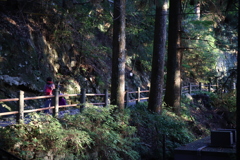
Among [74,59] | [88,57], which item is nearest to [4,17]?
[74,59]

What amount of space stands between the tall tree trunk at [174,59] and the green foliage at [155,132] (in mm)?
2187

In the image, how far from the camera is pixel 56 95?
10.8m

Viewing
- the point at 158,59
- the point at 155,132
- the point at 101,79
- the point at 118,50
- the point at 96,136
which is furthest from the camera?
the point at 101,79

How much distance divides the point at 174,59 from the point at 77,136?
10131 millimetres

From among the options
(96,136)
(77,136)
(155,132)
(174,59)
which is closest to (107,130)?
(96,136)

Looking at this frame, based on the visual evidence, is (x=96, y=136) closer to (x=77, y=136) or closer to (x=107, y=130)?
(x=107, y=130)

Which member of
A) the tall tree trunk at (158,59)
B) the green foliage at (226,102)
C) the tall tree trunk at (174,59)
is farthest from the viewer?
the green foliage at (226,102)

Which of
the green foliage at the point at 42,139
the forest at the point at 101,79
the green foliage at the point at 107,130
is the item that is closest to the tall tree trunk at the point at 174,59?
the forest at the point at 101,79

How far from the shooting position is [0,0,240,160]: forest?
9.29 meters

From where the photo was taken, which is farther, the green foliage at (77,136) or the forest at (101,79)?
the forest at (101,79)

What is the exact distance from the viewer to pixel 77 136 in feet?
30.9

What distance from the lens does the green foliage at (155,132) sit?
42.7 ft

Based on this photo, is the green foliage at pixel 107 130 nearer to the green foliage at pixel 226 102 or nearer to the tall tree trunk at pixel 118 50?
the tall tree trunk at pixel 118 50

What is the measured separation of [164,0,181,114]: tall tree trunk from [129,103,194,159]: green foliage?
2.19 meters
